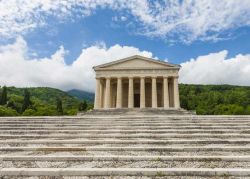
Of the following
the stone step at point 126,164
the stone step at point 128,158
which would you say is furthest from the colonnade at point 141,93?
the stone step at point 126,164

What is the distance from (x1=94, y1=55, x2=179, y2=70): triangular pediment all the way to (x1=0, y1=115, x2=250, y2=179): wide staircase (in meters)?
21.4

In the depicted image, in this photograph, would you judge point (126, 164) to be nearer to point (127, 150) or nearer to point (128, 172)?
point (128, 172)

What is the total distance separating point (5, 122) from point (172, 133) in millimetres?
10832

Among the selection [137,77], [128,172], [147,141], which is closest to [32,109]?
[137,77]

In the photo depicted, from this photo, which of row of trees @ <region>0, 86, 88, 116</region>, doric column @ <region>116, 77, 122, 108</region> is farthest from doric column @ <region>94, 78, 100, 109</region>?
row of trees @ <region>0, 86, 88, 116</region>

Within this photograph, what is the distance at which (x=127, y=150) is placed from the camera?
8953mm

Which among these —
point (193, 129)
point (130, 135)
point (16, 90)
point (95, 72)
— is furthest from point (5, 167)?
point (16, 90)

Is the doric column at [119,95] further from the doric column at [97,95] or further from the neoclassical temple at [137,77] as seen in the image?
the doric column at [97,95]

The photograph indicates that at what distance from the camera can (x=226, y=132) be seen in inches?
453

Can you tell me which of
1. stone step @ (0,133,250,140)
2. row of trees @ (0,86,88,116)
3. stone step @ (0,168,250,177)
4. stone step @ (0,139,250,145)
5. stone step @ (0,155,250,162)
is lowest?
stone step @ (0,168,250,177)

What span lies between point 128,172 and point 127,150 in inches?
92.1

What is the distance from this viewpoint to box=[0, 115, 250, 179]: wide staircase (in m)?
6.63

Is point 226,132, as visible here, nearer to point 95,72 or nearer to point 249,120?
point 249,120

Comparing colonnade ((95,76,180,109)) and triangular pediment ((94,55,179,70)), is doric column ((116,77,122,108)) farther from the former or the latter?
triangular pediment ((94,55,179,70))
